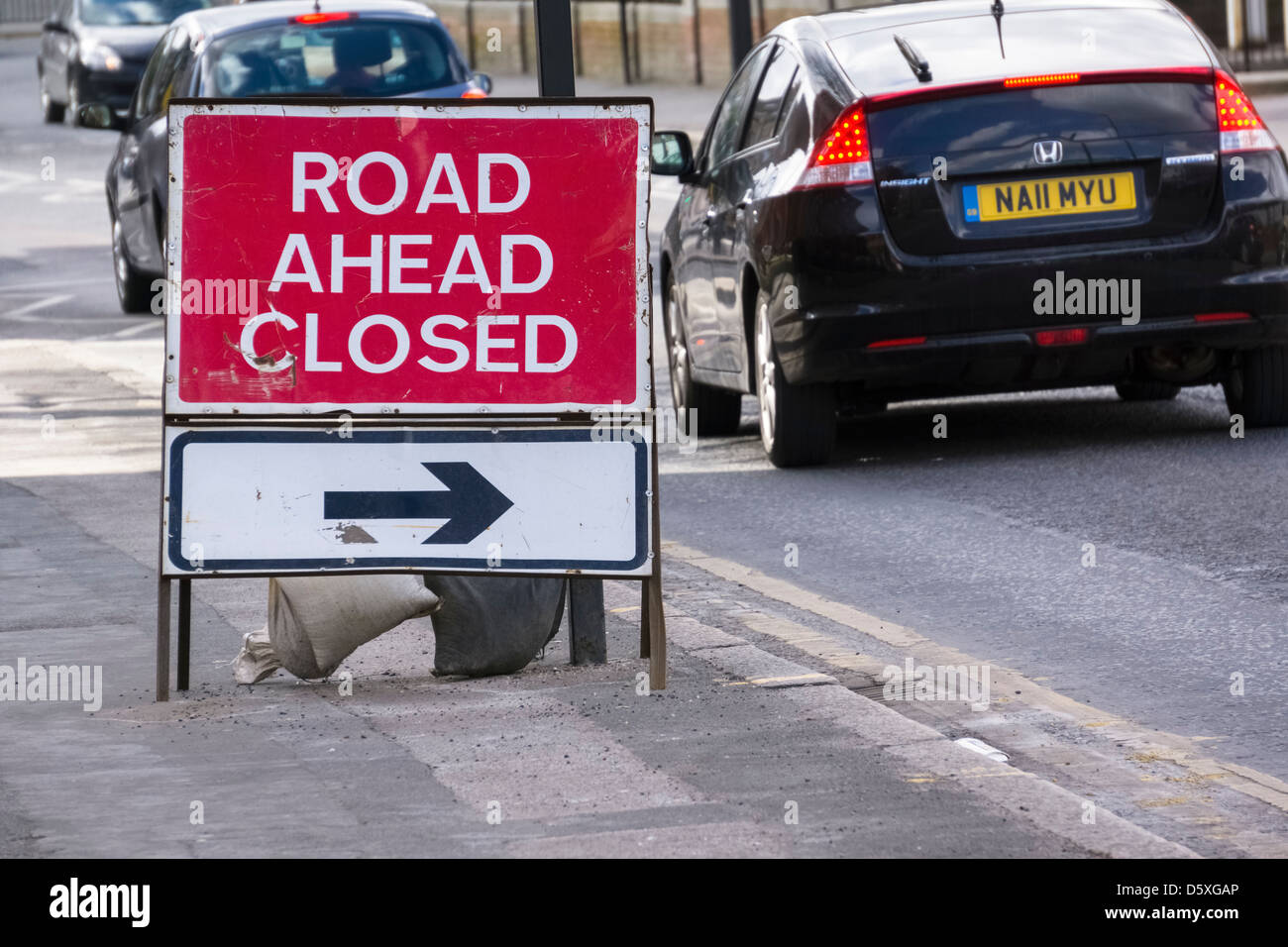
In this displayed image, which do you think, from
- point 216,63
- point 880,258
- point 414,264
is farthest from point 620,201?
point 216,63

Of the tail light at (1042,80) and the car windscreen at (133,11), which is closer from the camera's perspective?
the tail light at (1042,80)

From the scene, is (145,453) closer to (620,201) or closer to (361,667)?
(361,667)

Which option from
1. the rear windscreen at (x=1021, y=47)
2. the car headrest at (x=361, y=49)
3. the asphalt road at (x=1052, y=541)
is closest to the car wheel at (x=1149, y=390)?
the asphalt road at (x=1052, y=541)

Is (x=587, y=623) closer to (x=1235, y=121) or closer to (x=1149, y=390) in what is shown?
(x=1235, y=121)

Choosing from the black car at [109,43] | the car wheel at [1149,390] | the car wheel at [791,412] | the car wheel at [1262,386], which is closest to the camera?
the car wheel at [791,412]

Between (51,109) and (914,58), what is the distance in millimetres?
26851

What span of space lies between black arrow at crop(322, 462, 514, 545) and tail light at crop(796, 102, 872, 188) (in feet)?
12.3

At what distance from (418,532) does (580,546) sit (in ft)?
1.30

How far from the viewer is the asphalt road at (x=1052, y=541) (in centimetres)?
684

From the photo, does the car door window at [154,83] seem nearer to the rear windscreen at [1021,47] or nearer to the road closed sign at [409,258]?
the rear windscreen at [1021,47]

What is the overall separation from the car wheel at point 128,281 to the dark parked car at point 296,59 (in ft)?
2.01

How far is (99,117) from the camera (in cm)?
1697

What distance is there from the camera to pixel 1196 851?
5.03 meters

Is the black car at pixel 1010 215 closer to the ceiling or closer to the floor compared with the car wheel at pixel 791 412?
closer to the ceiling
